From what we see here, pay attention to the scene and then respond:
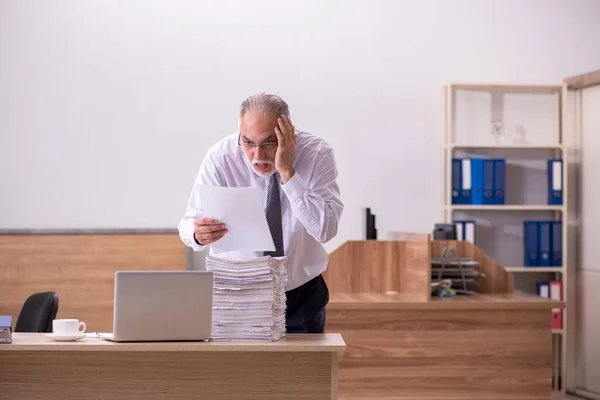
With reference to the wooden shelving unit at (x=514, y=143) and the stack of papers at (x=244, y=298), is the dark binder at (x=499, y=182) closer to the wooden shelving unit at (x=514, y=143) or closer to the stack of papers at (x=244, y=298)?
the wooden shelving unit at (x=514, y=143)

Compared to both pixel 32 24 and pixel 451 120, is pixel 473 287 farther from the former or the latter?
pixel 32 24

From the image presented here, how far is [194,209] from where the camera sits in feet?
8.62

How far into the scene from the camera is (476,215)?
587 centimetres

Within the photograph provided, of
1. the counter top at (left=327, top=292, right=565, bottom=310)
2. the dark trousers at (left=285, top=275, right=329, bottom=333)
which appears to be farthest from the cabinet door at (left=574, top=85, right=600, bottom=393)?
the dark trousers at (left=285, top=275, right=329, bottom=333)

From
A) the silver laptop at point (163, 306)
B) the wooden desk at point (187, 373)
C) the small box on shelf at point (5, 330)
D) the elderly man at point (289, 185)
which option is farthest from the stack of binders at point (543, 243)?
the small box on shelf at point (5, 330)

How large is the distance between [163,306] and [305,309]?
0.70 metres

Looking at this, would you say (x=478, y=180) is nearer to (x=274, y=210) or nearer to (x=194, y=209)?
(x=274, y=210)

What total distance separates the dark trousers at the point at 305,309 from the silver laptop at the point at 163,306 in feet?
1.84

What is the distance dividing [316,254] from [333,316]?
1278 millimetres

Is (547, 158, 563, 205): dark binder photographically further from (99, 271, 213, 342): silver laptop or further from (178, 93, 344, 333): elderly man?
(99, 271, 213, 342): silver laptop

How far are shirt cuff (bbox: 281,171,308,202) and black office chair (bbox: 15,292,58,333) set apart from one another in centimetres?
121

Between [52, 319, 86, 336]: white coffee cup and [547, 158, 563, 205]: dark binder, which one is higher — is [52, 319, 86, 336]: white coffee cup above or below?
below

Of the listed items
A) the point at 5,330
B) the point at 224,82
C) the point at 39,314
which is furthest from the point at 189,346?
the point at 224,82

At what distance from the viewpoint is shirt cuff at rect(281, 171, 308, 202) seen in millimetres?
2508
